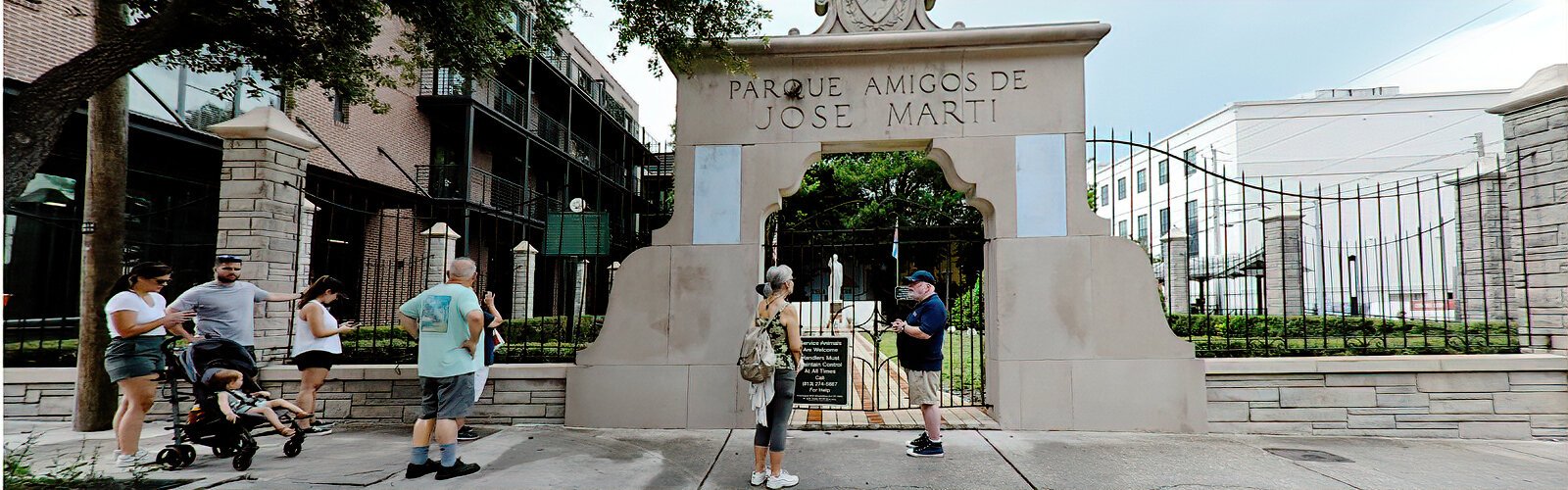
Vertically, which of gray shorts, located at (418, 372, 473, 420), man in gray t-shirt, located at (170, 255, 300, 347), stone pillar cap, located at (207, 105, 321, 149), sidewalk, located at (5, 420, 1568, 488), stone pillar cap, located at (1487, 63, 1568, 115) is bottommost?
sidewalk, located at (5, 420, 1568, 488)

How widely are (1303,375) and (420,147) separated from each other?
2208 centimetres

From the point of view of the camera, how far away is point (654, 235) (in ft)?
23.0

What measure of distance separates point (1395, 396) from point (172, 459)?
34.8 ft

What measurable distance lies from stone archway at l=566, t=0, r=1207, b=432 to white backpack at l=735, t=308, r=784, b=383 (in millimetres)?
1947

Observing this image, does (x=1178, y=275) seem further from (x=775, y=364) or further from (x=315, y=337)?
(x=315, y=337)

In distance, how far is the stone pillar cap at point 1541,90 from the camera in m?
6.29

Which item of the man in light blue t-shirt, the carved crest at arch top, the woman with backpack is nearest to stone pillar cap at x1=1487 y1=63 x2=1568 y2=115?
the carved crest at arch top

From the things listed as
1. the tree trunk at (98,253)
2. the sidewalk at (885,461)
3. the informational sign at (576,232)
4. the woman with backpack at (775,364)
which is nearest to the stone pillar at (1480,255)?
the sidewalk at (885,461)

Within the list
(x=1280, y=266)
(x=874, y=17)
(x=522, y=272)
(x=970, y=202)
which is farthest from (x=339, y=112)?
(x=1280, y=266)

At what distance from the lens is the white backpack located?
15.8 ft

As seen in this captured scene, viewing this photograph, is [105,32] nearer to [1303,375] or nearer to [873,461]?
[873,461]

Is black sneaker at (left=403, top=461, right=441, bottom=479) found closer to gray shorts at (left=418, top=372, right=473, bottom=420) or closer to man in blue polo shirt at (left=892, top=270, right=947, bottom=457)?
gray shorts at (left=418, top=372, right=473, bottom=420)

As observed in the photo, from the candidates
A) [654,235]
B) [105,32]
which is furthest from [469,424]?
[105,32]

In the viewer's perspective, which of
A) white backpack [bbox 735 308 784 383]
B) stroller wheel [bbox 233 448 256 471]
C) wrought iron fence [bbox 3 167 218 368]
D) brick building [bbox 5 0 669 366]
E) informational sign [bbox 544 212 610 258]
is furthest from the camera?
wrought iron fence [bbox 3 167 218 368]
